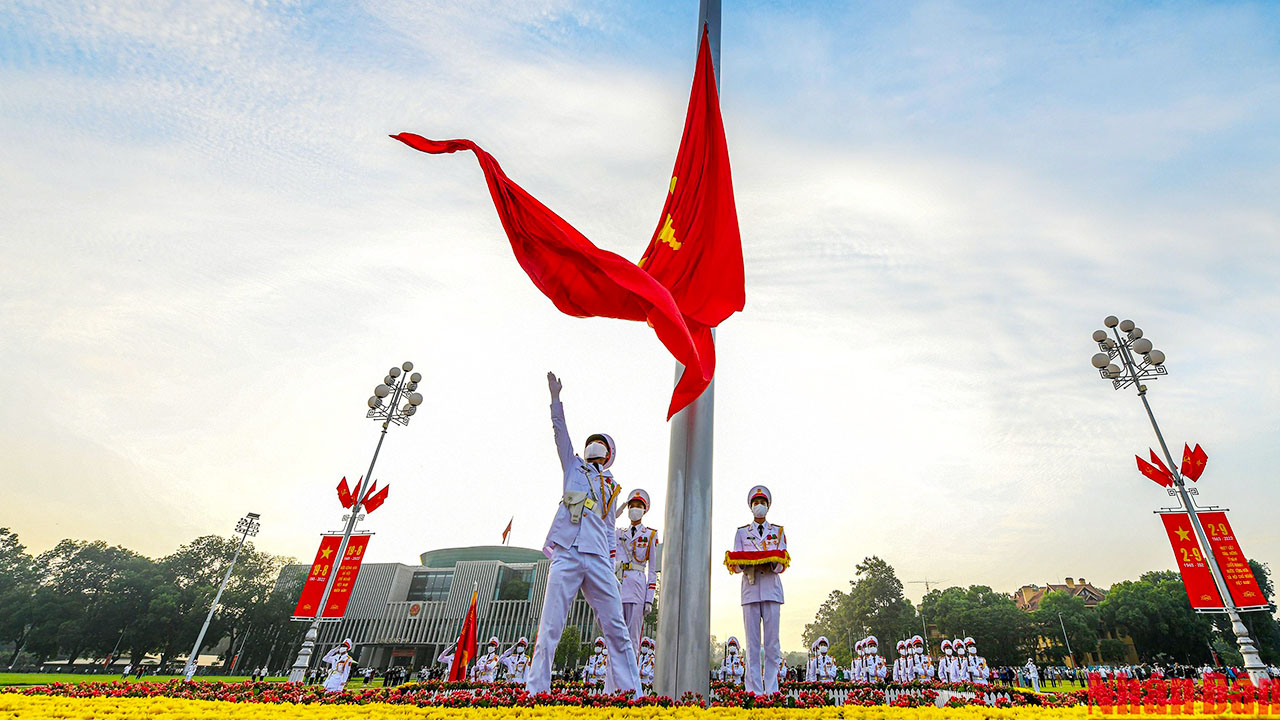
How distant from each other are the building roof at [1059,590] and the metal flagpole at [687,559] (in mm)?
63028

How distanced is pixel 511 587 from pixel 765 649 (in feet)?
147

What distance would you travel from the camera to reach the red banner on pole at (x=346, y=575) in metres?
14.1

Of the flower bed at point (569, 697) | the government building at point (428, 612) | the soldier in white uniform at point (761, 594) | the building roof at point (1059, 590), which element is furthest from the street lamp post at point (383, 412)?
the building roof at point (1059, 590)

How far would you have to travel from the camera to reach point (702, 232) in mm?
6539

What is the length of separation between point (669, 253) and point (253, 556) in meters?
49.7

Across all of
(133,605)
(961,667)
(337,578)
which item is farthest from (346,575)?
(133,605)

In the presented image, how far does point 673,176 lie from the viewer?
23.3ft

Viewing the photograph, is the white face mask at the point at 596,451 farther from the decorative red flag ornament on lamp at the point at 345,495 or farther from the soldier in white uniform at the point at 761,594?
the decorative red flag ornament on lamp at the point at 345,495

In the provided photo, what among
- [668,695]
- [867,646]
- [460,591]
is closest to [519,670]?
[867,646]

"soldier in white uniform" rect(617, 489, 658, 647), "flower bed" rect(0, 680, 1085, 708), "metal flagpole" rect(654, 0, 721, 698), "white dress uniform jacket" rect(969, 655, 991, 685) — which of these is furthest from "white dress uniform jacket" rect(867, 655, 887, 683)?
"metal flagpole" rect(654, 0, 721, 698)

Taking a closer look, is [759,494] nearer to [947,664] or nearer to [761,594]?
[761,594]

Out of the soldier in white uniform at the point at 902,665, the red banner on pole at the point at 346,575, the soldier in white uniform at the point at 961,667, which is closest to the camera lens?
the red banner on pole at the point at 346,575

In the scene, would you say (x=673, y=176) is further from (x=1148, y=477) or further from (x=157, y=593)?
(x=157, y=593)

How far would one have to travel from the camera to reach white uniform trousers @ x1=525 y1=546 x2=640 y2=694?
4.70 m
